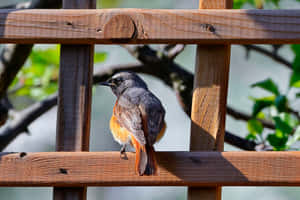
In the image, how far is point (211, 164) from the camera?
199 cm

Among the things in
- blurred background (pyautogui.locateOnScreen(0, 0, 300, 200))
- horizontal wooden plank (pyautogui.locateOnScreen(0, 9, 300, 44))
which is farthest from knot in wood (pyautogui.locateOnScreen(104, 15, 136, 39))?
blurred background (pyautogui.locateOnScreen(0, 0, 300, 200))

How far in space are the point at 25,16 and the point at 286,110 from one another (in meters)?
1.92

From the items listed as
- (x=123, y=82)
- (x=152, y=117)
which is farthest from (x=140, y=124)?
(x=123, y=82)

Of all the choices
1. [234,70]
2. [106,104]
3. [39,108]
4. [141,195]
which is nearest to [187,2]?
[234,70]

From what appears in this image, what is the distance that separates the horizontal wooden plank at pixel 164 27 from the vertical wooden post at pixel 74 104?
0.28ft

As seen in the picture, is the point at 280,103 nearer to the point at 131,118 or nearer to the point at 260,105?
the point at 260,105

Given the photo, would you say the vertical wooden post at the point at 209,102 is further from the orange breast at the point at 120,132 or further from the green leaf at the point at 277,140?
the green leaf at the point at 277,140

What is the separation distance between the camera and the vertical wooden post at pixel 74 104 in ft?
6.81

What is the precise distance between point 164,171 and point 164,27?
0.64 m

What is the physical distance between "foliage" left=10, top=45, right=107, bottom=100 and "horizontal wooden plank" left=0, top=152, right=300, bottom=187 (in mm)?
1898

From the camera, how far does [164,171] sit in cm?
200

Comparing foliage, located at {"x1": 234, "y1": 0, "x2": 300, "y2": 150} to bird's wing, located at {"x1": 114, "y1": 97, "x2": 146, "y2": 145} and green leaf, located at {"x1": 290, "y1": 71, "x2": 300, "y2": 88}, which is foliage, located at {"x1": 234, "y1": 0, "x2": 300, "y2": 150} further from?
bird's wing, located at {"x1": 114, "y1": 97, "x2": 146, "y2": 145}

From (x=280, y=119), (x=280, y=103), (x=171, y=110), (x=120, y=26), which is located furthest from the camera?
(x=171, y=110)

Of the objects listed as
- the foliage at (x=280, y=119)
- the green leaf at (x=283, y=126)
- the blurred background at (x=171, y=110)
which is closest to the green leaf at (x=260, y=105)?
the foliage at (x=280, y=119)
